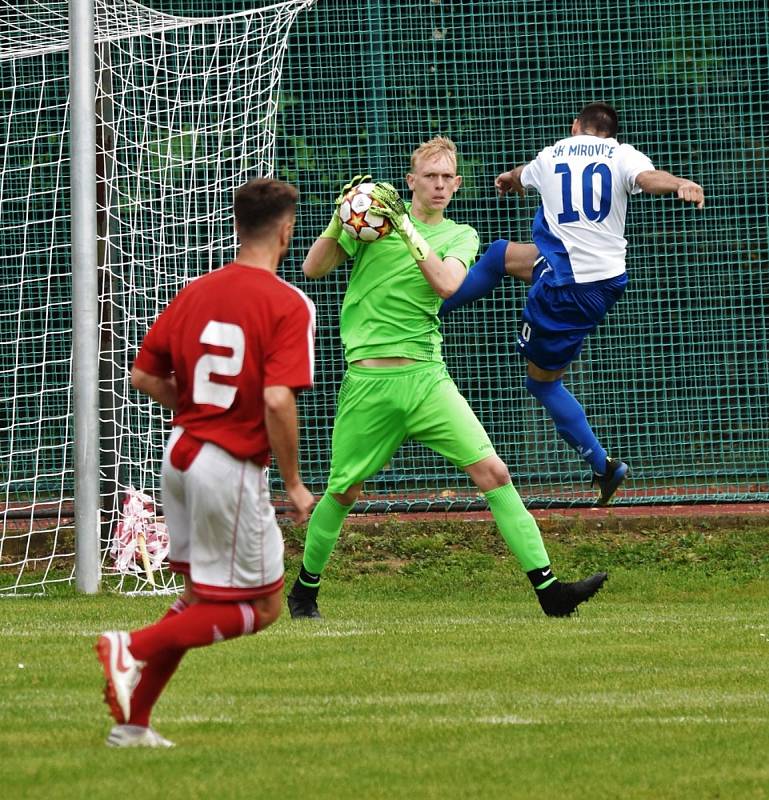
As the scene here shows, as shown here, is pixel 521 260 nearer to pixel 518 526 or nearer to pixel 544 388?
pixel 544 388

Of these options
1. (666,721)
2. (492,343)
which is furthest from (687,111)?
(666,721)

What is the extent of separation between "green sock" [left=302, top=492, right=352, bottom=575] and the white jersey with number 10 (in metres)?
1.86

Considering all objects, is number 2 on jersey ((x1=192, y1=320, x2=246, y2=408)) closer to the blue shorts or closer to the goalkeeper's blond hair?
the goalkeeper's blond hair

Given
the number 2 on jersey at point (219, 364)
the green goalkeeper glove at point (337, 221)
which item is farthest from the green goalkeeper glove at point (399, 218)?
the number 2 on jersey at point (219, 364)

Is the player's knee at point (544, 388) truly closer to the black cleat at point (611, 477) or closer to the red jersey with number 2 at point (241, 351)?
the black cleat at point (611, 477)

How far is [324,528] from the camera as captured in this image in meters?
8.54

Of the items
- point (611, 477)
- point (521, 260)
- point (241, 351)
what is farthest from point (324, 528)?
point (241, 351)

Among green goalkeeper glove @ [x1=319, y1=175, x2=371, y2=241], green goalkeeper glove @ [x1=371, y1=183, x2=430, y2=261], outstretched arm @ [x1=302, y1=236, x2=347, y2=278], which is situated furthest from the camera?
outstretched arm @ [x1=302, y1=236, x2=347, y2=278]

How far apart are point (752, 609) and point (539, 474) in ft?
10.4

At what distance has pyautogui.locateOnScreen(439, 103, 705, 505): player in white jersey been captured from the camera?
915 centimetres

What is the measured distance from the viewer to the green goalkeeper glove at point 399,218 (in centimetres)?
802

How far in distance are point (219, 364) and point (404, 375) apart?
3.41 m

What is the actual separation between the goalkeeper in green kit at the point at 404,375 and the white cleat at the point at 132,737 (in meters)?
3.38

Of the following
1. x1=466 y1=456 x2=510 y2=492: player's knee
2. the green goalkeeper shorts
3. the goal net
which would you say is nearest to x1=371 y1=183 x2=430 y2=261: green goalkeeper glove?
the green goalkeeper shorts
